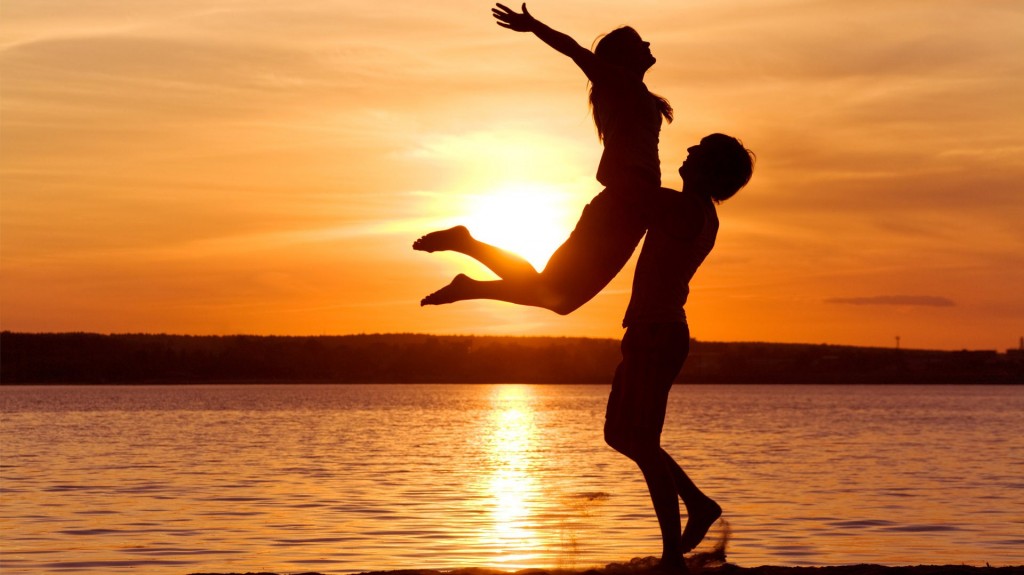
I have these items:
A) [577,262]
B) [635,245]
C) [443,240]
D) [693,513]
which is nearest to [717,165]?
[635,245]

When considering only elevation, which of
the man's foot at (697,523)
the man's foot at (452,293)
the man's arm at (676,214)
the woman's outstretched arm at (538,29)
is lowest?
the man's foot at (697,523)

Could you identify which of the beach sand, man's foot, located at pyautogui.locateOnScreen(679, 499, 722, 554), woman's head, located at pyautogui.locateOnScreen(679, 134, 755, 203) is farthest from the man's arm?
the beach sand

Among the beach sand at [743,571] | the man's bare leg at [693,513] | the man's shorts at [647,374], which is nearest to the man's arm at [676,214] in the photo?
the man's shorts at [647,374]

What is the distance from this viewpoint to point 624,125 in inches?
329

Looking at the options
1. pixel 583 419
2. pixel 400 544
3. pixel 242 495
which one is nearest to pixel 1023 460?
pixel 242 495

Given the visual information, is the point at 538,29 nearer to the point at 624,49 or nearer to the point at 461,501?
the point at 624,49

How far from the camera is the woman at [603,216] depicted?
820cm

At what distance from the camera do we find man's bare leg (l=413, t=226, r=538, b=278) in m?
8.33

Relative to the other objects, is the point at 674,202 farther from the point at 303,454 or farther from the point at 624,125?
the point at 303,454

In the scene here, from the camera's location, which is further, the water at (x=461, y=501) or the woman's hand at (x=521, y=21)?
the water at (x=461, y=501)

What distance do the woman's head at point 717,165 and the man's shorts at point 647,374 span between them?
92 cm

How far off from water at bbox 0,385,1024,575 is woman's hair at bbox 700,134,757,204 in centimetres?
241

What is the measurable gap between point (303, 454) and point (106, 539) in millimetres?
21838

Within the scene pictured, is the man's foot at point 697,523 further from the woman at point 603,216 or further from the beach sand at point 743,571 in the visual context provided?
the woman at point 603,216
